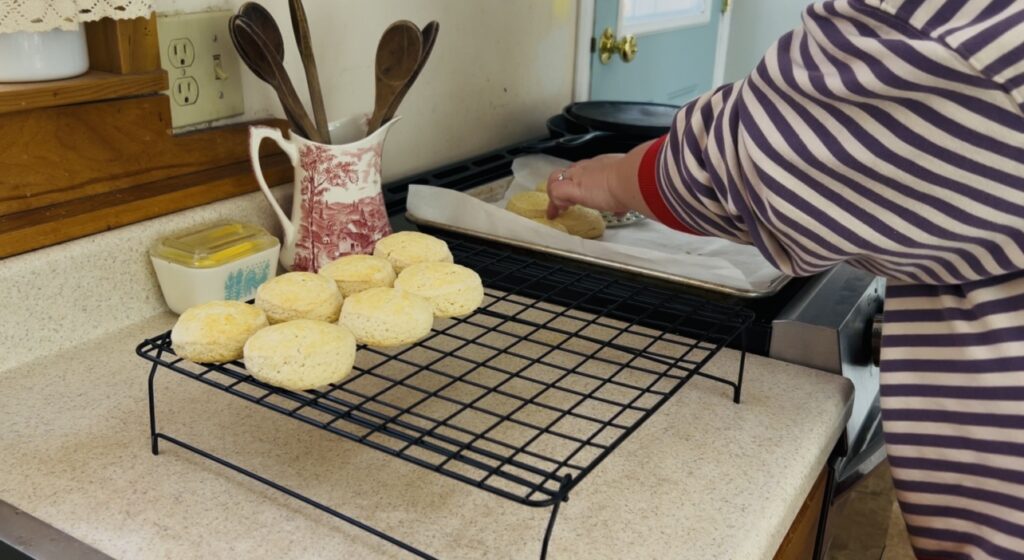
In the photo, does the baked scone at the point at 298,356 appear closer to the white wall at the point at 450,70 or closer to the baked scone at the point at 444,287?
the baked scone at the point at 444,287

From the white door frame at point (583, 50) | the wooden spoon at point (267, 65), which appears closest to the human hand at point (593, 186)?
the wooden spoon at point (267, 65)

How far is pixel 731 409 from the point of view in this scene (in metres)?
0.81

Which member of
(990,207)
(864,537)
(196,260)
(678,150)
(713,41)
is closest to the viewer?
(990,207)

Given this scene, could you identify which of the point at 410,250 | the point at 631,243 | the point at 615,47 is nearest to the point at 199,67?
the point at 410,250

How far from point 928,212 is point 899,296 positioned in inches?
7.2

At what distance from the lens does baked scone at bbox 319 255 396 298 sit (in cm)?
79

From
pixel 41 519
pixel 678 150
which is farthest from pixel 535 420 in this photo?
pixel 41 519

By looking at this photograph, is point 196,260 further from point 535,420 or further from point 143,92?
point 535,420

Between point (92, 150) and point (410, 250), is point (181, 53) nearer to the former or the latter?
point (92, 150)

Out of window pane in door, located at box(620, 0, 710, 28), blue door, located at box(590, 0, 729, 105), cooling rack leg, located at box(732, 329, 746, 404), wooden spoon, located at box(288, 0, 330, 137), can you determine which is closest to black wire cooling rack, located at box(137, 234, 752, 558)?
cooling rack leg, located at box(732, 329, 746, 404)

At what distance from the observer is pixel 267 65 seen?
37.3 inches

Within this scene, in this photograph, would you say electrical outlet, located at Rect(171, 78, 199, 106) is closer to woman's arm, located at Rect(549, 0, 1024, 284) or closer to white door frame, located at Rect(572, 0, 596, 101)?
woman's arm, located at Rect(549, 0, 1024, 284)

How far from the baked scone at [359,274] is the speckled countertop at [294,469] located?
0.13 m

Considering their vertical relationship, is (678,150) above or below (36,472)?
above
